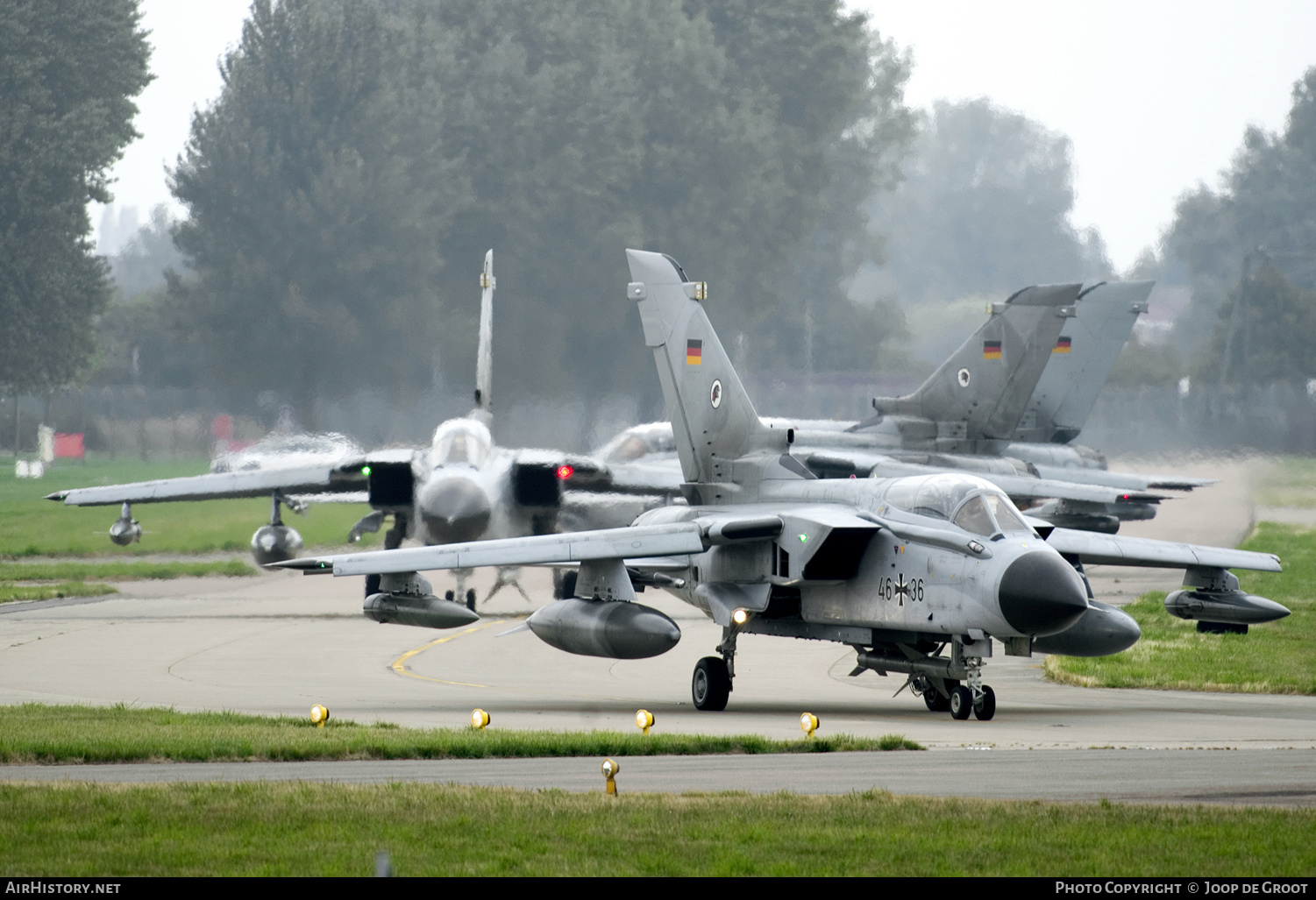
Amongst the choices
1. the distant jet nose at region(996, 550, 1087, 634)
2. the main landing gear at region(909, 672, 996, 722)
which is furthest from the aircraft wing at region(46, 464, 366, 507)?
the distant jet nose at region(996, 550, 1087, 634)

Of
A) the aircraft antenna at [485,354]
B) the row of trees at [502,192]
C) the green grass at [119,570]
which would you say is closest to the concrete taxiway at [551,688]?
the aircraft antenna at [485,354]

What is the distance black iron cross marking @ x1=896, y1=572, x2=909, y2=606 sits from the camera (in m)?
17.1

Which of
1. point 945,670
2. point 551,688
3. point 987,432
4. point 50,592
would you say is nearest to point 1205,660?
point 945,670

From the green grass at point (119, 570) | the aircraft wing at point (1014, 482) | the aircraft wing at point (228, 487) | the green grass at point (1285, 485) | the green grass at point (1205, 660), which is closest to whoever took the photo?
the green grass at point (1205, 660)

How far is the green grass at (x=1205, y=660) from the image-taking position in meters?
19.8

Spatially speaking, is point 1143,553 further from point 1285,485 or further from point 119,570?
point 119,570

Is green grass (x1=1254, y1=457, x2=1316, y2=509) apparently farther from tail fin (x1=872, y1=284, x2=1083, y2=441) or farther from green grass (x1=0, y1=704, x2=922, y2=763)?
green grass (x1=0, y1=704, x2=922, y2=763)

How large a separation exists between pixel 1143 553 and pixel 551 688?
681 centimetres

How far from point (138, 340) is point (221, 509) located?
12753 mm

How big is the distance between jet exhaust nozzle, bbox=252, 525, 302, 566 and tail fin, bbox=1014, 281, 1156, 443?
14.6 meters

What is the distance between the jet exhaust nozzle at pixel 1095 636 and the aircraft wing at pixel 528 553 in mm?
3808

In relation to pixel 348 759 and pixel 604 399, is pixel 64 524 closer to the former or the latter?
pixel 604 399

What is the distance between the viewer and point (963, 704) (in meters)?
16.6

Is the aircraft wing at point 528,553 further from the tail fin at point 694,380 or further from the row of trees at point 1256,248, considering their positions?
the row of trees at point 1256,248
